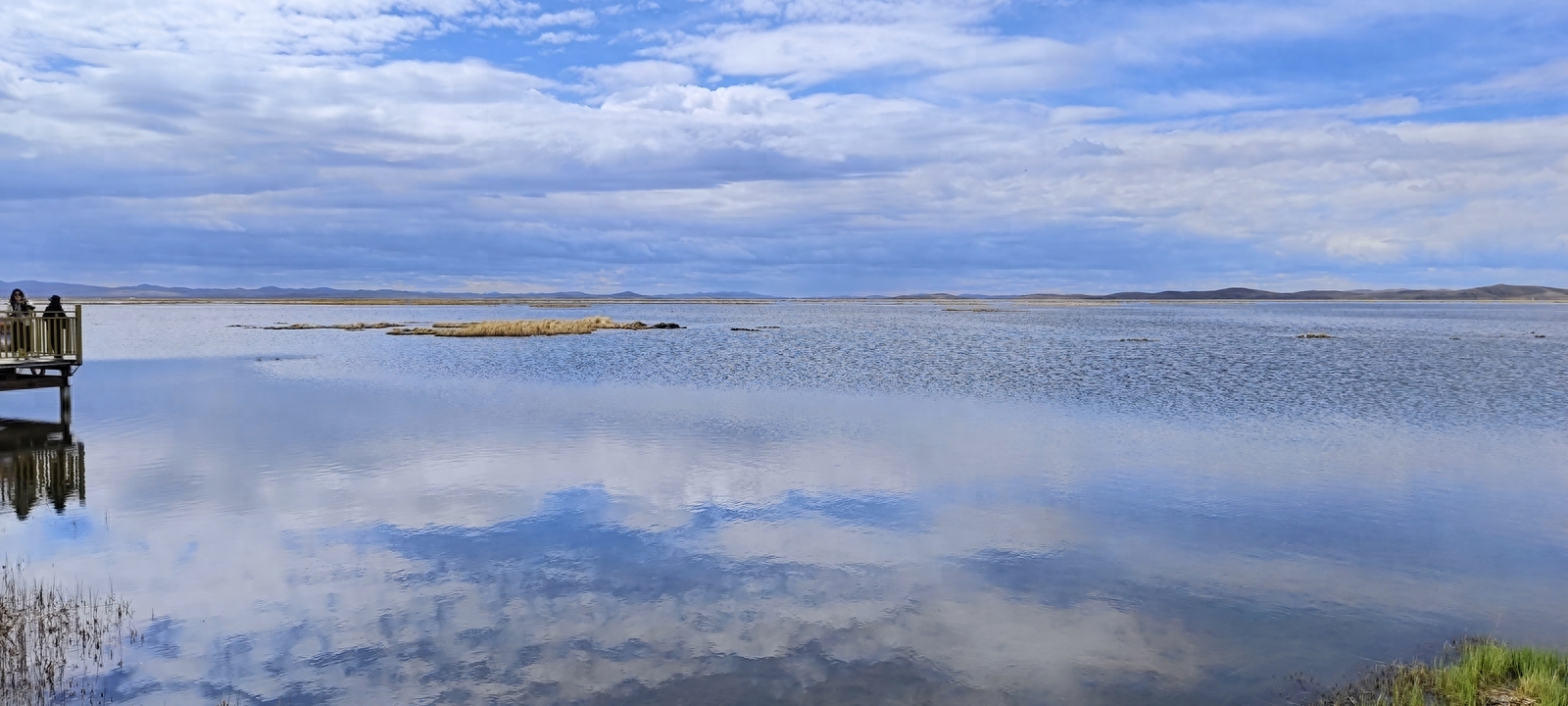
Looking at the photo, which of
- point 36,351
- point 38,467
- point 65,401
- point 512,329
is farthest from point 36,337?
point 512,329

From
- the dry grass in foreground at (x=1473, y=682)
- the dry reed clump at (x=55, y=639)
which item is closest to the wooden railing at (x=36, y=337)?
the dry reed clump at (x=55, y=639)

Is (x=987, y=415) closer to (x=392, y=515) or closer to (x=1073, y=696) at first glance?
(x=392, y=515)

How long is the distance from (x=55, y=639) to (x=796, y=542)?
8363 millimetres

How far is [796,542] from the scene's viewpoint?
44.6ft

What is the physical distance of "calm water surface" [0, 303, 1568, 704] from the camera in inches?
363

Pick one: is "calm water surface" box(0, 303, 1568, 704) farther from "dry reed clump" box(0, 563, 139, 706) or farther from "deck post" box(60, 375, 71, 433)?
"deck post" box(60, 375, 71, 433)

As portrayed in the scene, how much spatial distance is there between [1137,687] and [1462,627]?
4232 mm

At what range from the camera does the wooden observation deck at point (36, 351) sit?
82.2 feet

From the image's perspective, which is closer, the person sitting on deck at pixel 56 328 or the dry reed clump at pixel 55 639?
the dry reed clump at pixel 55 639

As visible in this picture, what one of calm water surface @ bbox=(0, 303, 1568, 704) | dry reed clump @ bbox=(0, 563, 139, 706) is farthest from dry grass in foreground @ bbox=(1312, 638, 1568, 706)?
dry reed clump @ bbox=(0, 563, 139, 706)

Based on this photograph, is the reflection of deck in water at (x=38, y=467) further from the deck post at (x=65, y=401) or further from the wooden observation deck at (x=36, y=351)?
the wooden observation deck at (x=36, y=351)

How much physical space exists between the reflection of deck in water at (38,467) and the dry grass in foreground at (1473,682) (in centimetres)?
1793

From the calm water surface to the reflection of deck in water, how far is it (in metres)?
0.18

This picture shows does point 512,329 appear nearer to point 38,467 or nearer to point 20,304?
point 20,304
